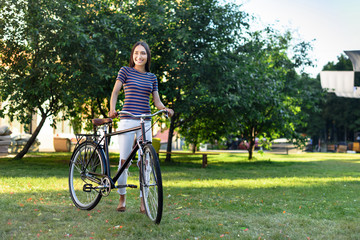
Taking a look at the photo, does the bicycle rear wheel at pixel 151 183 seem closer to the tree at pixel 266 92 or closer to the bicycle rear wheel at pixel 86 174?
the bicycle rear wheel at pixel 86 174

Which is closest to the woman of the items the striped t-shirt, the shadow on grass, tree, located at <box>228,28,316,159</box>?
the striped t-shirt

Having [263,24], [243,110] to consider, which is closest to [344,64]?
[263,24]

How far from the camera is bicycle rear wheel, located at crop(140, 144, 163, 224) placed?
4480 millimetres

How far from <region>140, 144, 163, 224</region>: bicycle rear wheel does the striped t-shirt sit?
27.3 inches

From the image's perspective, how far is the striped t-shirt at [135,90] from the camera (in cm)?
529

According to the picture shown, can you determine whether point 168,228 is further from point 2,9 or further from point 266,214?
point 2,9

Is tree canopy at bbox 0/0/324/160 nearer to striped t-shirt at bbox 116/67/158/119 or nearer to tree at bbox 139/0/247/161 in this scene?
tree at bbox 139/0/247/161

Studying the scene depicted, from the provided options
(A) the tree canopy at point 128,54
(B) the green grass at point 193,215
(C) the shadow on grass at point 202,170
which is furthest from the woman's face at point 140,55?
(A) the tree canopy at point 128,54

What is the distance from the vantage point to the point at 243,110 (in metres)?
16.3

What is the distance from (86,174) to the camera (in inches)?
217

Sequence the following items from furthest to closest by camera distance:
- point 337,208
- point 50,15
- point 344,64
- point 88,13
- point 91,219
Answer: point 344,64 → point 88,13 → point 50,15 → point 337,208 → point 91,219

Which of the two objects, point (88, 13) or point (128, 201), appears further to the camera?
point (88, 13)

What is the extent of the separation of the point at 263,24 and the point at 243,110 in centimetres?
784

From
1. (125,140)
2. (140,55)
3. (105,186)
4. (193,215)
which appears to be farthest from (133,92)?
(193,215)
